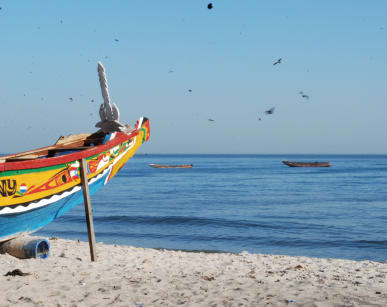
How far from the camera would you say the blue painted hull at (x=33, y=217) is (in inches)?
305

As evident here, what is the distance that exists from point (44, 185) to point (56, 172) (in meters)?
0.34

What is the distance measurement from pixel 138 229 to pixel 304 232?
695 cm

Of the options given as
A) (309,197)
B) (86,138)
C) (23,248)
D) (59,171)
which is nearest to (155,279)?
(59,171)

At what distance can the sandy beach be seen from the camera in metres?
6.31

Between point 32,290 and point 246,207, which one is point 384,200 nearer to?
point 246,207

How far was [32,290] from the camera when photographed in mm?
6895

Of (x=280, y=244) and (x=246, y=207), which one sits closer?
(x=280, y=244)

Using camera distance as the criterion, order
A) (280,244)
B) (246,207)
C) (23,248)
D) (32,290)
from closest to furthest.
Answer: (32,290) < (23,248) < (280,244) < (246,207)

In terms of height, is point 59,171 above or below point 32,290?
above

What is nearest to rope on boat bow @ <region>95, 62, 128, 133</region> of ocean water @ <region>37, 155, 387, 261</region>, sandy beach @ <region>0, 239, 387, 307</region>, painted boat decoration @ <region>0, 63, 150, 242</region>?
painted boat decoration @ <region>0, 63, 150, 242</region>

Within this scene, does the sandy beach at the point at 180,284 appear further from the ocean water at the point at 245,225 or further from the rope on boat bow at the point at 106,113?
the ocean water at the point at 245,225

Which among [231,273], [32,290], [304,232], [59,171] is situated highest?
[59,171]

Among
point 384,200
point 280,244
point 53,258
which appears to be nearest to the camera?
point 53,258

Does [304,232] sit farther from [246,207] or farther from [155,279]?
[155,279]
